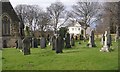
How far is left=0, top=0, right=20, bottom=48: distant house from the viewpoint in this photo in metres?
40.6

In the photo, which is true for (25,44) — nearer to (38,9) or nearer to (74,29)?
(38,9)

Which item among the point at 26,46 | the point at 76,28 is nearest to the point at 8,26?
the point at 26,46

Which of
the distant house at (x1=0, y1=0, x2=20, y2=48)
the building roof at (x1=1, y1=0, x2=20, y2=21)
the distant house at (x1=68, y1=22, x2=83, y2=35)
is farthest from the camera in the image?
the distant house at (x1=68, y1=22, x2=83, y2=35)

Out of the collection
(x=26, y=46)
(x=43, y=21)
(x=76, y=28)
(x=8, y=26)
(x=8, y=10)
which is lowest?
(x=26, y=46)

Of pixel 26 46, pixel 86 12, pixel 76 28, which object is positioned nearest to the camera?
pixel 26 46

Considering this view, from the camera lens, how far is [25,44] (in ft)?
66.2

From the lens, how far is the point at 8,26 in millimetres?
41750

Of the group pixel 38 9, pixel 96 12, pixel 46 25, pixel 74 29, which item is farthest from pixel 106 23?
pixel 74 29

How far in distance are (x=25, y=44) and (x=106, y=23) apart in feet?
126

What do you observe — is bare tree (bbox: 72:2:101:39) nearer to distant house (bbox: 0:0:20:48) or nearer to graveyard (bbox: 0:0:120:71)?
graveyard (bbox: 0:0:120:71)

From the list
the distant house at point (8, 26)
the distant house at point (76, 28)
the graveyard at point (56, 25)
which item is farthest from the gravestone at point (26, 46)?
the distant house at point (76, 28)

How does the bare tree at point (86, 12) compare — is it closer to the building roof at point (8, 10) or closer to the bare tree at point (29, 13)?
the bare tree at point (29, 13)

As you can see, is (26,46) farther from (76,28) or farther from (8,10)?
(76,28)

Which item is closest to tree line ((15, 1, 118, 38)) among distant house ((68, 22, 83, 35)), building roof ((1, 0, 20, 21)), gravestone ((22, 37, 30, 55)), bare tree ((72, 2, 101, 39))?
bare tree ((72, 2, 101, 39))
